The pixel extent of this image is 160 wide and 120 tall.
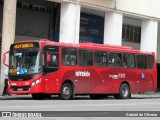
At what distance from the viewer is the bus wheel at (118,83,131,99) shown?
30.4m

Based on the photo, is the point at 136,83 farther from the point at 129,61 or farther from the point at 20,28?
the point at 20,28

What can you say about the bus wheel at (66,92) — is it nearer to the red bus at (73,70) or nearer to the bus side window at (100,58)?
the red bus at (73,70)

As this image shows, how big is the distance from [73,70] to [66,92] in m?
1.31

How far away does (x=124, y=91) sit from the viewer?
30.6 m

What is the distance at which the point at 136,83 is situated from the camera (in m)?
31.5

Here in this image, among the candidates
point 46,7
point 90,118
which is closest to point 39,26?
point 46,7

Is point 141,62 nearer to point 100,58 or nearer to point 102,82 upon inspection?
point 102,82

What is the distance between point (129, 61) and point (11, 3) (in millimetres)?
9481

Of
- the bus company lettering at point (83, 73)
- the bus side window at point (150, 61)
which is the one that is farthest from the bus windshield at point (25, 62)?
the bus side window at point (150, 61)

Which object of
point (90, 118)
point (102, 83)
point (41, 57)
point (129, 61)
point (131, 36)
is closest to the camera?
point (90, 118)

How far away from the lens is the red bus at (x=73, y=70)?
24.8m

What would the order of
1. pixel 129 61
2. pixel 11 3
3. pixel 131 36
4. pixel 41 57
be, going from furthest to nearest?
1. pixel 131 36
2. pixel 11 3
3. pixel 129 61
4. pixel 41 57

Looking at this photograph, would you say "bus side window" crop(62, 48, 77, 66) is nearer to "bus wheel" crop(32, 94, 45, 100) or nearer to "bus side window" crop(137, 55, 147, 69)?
"bus wheel" crop(32, 94, 45, 100)

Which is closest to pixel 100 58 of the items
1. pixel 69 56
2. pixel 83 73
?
pixel 83 73
